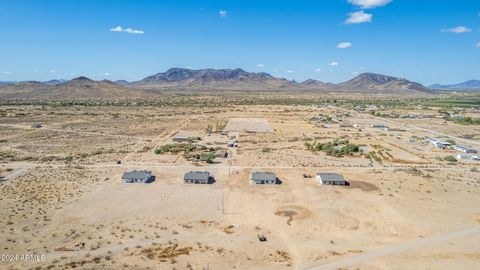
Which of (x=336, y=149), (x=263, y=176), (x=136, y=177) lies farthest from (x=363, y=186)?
(x=136, y=177)

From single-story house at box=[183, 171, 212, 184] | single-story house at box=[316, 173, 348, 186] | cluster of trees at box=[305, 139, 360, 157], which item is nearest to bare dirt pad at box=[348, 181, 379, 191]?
single-story house at box=[316, 173, 348, 186]

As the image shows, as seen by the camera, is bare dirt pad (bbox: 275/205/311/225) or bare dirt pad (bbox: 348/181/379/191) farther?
bare dirt pad (bbox: 348/181/379/191)

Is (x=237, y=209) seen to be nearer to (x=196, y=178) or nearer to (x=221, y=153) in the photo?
(x=196, y=178)

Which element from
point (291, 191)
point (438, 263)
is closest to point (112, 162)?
point (291, 191)

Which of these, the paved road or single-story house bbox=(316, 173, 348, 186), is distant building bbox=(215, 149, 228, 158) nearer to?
single-story house bbox=(316, 173, 348, 186)

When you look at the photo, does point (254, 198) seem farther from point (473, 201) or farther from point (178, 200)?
point (473, 201)

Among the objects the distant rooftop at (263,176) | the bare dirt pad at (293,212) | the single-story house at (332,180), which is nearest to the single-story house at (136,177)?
the distant rooftop at (263,176)

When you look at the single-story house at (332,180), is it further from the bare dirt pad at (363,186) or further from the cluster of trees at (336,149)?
the cluster of trees at (336,149)
